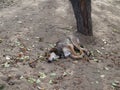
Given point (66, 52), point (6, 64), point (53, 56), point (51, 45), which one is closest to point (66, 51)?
point (66, 52)

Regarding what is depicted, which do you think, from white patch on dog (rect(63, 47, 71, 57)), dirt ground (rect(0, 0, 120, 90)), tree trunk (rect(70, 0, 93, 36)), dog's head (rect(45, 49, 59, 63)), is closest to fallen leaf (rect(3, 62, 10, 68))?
dirt ground (rect(0, 0, 120, 90))

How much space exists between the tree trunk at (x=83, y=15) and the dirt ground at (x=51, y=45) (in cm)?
17

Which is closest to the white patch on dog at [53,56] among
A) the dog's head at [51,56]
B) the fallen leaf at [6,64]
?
the dog's head at [51,56]

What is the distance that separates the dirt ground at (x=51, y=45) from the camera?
15.7 feet

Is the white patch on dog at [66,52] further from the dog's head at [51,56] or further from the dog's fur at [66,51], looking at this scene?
the dog's head at [51,56]

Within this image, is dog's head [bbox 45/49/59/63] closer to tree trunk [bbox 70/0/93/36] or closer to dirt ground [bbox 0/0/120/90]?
dirt ground [bbox 0/0/120/90]

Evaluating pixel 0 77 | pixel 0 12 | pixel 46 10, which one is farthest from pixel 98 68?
pixel 0 12

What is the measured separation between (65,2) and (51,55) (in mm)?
3129

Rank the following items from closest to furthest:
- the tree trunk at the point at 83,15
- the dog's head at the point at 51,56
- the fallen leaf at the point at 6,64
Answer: the fallen leaf at the point at 6,64 < the dog's head at the point at 51,56 < the tree trunk at the point at 83,15

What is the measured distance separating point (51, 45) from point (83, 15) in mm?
1052

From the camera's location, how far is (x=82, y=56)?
5.52m

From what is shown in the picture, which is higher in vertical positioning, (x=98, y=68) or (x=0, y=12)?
(x=0, y=12)

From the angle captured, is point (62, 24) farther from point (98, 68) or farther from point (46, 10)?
point (98, 68)

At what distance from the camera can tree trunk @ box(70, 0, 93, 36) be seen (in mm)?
6078
